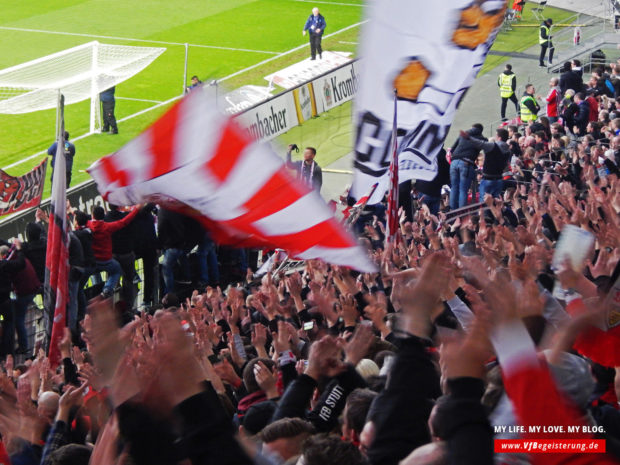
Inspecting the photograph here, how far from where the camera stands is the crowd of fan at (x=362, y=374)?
3148 millimetres

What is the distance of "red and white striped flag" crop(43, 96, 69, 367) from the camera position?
329 inches

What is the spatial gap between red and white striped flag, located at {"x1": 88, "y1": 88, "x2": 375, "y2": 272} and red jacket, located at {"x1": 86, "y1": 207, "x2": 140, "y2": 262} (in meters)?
5.12

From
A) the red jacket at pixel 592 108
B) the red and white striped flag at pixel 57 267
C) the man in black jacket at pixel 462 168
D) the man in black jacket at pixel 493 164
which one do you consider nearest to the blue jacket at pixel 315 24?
the red jacket at pixel 592 108

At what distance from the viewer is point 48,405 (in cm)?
561

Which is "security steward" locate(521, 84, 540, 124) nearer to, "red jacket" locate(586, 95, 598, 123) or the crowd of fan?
"red jacket" locate(586, 95, 598, 123)

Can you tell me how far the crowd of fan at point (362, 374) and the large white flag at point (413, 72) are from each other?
86 centimetres

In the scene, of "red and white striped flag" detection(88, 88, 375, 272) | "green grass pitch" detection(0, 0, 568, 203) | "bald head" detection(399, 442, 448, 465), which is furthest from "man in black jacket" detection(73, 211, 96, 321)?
"green grass pitch" detection(0, 0, 568, 203)

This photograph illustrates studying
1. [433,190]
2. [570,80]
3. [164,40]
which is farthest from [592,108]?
[164,40]

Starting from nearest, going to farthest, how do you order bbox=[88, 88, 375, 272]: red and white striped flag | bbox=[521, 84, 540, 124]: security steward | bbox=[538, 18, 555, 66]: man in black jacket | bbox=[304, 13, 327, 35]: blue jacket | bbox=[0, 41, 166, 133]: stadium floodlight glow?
bbox=[88, 88, 375, 272]: red and white striped flag
bbox=[521, 84, 540, 124]: security steward
bbox=[0, 41, 166, 133]: stadium floodlight glow
bbox=[538, 18, 555, 66]: man in black jacket
bbox=[304, 13, 327, 35]: blue jacket

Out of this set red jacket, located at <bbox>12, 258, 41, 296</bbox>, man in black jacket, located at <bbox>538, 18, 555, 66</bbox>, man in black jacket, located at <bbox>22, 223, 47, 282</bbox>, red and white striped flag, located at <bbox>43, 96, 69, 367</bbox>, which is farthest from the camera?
man in black jacket, located at <bbox>538, 18, 555, 66</bbox>

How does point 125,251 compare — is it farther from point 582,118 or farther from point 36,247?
point 582,118

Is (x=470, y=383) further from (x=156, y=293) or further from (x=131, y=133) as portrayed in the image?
(x=131, y=133)

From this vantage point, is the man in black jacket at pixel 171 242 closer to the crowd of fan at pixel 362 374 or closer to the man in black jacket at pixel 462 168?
the crowd of fan at pixel 362 374

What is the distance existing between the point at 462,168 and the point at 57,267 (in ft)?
22.9
